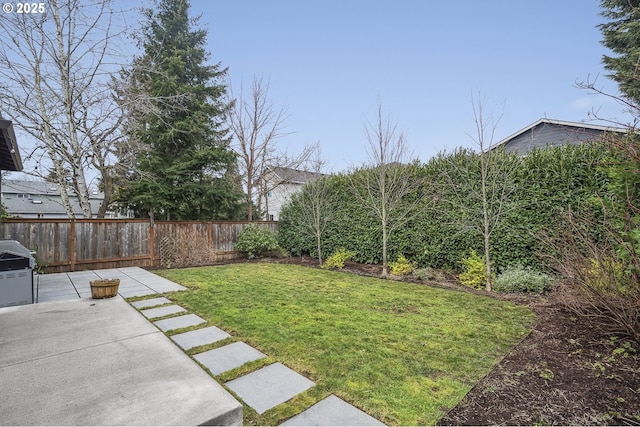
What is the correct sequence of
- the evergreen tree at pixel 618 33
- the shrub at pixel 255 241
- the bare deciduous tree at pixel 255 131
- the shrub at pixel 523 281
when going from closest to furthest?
the shrub at pixel 523 281 < the evergreen tree at pixel 618 33 < the shrub at pixel 255 241 < the bare deciduous tree at pixel 255 131

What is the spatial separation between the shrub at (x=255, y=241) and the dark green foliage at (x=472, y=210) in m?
2.22

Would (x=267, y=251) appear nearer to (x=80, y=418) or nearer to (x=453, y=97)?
(x=453, y=97)

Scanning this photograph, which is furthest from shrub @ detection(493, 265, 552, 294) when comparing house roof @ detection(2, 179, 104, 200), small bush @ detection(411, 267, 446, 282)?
house roof @ detection(2, 179, 104, 200)

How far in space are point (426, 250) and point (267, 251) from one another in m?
6.08

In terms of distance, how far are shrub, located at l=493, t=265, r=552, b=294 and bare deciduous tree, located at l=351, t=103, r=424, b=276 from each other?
2.43 meters

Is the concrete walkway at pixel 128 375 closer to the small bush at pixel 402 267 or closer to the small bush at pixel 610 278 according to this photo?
the small bush at pixel 610 278

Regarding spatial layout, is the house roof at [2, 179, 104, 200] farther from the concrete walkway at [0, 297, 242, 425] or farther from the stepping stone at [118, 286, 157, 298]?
the concrete walkway at [0, 297, 242, 425]

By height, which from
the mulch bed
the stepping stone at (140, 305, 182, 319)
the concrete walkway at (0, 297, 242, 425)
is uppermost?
the concrete walkway at (0, 297, 242, 425)

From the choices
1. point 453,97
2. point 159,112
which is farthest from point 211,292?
point 453,97

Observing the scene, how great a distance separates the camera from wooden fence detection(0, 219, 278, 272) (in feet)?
22.9

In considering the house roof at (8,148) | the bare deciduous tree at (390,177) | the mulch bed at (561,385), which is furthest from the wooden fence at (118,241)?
the mulch bed at (561,385)

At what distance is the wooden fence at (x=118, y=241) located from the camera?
22.9 ft

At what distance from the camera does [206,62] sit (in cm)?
1220

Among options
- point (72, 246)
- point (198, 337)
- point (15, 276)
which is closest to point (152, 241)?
point (72, 246)
